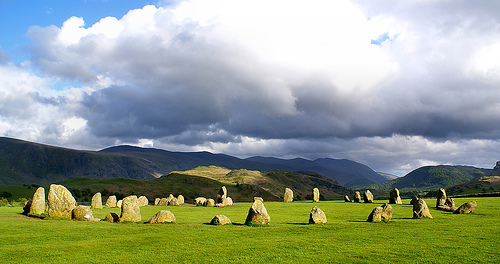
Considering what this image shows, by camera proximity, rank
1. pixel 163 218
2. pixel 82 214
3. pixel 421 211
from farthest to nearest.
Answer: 1. pixel 421 211
2. pixel 82 214
3. pixel 163 218

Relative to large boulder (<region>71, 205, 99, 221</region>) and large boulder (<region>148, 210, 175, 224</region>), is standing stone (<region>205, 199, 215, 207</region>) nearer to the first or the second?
large boulder (<region>71, 205, 99, 221</region>)

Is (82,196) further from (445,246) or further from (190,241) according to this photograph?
(445,246)

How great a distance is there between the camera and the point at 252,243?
17516 mm

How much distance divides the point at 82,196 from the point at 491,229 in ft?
308

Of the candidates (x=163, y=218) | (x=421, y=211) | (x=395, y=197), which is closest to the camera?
(x=163, y=218)

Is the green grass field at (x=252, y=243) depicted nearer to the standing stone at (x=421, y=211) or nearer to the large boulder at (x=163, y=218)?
the large boulder at (x=163, y=218)

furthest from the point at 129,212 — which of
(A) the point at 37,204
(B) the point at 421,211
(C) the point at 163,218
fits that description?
(B) the point at 421,211

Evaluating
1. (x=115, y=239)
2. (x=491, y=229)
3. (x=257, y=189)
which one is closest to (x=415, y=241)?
(x=491, y=229)

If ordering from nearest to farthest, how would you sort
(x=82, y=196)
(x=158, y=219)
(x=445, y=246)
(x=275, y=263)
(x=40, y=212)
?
(x=275, y=263), (x=445, y=246), (x=158, y=219), (x=40, y=212), (x=82, y=196)

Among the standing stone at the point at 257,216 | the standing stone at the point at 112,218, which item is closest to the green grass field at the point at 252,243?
the standing stone at the point at 257,216

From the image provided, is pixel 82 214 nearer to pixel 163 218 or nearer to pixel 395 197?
pixel 163 218

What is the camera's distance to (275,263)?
531 inches

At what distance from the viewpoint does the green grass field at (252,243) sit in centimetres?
1427

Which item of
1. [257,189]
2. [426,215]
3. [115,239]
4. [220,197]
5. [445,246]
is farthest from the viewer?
[257,189]
